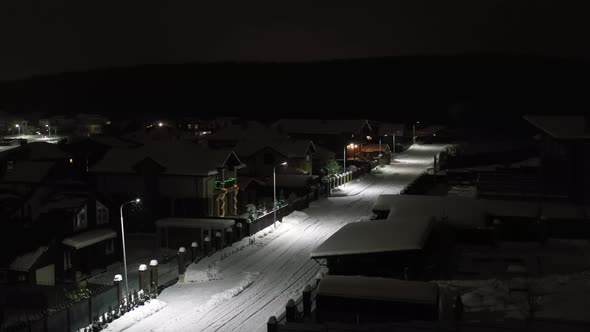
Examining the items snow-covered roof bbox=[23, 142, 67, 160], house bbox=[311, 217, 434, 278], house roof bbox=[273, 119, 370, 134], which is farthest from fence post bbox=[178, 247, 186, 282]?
house roof bbox=[273, 119, 370, 134]

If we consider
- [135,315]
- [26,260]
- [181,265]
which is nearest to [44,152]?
[26,260]

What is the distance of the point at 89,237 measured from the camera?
1180 inches

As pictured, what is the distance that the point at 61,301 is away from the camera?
77.8 feet

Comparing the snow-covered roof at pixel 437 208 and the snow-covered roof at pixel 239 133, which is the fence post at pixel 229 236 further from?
the snow-covered roof at pixel 239 133

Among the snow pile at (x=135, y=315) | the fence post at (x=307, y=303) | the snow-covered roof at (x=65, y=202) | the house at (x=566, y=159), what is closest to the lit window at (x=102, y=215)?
the snow-covered roof at (x=65, y=202)

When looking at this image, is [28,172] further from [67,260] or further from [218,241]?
[218,241]

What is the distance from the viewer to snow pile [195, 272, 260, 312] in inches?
864

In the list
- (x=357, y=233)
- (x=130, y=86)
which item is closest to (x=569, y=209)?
(x=357, y=233)

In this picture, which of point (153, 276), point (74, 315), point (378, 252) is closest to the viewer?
point (74, 315)

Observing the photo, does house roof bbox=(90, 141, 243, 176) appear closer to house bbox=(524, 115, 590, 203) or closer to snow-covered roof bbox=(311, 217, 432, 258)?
snow-covered roof bbox=(311, 217, 432, 258)

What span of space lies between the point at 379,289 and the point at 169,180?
24.6 metres

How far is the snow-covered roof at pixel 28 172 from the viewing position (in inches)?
1660

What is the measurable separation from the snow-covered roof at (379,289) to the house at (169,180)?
21719 mm

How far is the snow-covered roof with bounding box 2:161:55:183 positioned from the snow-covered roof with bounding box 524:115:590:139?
34.0 m
